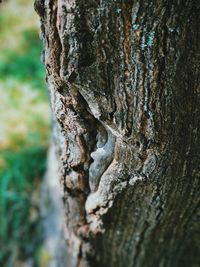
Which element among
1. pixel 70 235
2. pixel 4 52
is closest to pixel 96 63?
pixel 70 235

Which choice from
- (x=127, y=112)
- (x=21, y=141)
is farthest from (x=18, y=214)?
(x=127, y=112)

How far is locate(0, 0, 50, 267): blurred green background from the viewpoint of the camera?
200 centimetres

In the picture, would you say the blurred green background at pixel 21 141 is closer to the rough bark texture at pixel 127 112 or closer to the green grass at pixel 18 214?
the green grass at pixel 18 214

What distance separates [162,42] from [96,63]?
4.8 inches

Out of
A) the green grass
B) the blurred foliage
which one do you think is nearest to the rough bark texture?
the green grass

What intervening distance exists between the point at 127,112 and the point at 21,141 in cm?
145

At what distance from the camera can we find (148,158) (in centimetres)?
95

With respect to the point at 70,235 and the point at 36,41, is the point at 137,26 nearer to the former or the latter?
the point at 70,235

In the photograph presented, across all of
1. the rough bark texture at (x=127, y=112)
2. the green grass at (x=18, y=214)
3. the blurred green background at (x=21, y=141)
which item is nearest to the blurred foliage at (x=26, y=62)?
the blurred green background at (x=21, y=141)

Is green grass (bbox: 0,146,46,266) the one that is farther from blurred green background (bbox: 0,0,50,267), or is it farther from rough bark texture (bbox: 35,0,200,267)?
rough bark texture (bbox: 35,0,200,267)

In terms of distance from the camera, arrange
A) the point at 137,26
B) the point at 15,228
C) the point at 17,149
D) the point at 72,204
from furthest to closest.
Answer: the point at 17,149 < the point at 15,228 < the point at 72,204 < the point at 137,26

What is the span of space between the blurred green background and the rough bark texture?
0.75 metres

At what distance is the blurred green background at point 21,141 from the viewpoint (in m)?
2.00

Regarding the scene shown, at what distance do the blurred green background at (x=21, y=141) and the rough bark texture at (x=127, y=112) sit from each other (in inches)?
29.6
